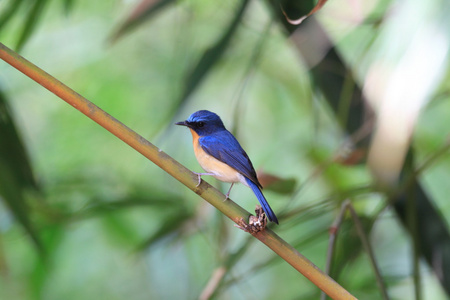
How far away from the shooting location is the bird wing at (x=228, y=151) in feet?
4.28

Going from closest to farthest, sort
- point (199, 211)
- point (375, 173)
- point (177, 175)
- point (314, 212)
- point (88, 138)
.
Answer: point (177, 175) < point (375, 173) < point (314, 212) < point (199, 211) < point (88, 138)

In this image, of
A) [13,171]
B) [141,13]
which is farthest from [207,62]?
[13,171]

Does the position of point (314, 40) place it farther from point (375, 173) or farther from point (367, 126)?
point (375, 173)

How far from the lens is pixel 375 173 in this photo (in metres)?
1.07

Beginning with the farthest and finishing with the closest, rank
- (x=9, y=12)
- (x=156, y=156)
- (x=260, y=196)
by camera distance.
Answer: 1. (x=9, y=12)
2. (x=260, y=196)
3. (x=156, y=156)

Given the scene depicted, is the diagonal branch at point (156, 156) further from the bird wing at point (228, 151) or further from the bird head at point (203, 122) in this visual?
the bird head at point (203, 122)

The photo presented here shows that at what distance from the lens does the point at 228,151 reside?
1.37 metres

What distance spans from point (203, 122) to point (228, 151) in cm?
16

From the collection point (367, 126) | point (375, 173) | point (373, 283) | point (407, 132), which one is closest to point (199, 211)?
point (373, 283)

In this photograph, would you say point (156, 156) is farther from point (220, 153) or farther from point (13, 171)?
point (13, 171)

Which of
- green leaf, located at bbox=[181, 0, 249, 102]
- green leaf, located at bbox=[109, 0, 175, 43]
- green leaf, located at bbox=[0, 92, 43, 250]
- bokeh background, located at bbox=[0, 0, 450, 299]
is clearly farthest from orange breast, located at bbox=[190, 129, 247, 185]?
green leaf, located at bbox=[0, 92, 43, 250]

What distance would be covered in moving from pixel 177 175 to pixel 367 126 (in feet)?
3.08

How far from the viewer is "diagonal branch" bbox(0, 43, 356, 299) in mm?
818

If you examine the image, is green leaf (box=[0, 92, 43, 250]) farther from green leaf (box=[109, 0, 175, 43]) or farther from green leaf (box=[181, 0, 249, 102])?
green leaf (box=[181, 0, 249, 102])
